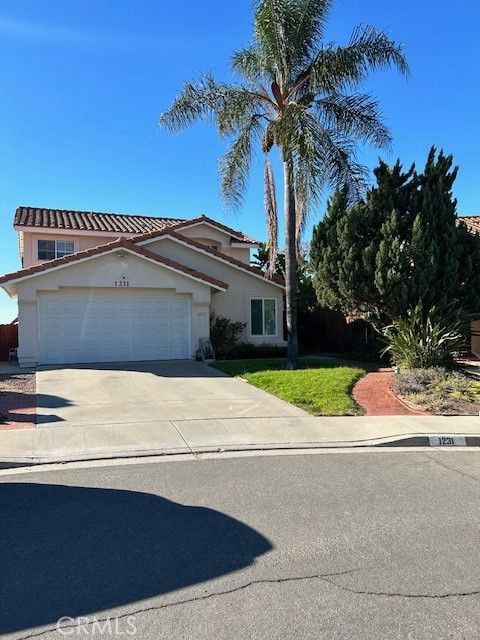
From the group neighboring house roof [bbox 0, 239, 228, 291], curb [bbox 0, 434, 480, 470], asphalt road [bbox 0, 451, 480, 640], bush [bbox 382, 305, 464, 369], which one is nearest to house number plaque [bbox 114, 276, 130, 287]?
neighboring house roof [bbox 0, 239, 228, 291]

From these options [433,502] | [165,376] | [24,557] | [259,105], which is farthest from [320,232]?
[24,557]

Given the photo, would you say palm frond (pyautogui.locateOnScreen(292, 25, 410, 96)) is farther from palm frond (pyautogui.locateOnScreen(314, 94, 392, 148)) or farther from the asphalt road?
the asphalt road

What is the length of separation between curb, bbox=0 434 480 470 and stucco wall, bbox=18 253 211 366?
11126 millimetres

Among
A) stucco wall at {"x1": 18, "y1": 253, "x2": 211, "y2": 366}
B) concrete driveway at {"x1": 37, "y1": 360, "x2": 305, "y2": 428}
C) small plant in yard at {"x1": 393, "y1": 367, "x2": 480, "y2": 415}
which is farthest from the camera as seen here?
stucco wall at {"x1": 18, "y1": 253, "x2": 211, "y2": 366}

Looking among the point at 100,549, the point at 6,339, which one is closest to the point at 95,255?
the point at 6,339

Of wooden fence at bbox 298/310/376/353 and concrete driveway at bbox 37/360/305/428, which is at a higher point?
wooden fence at bbox 298/310/376/353

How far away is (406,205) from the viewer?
1627cm

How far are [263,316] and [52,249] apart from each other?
33.1 ft

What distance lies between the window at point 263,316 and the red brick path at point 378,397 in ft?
28.1

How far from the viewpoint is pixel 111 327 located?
60.4ft

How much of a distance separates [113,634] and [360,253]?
14287 mm

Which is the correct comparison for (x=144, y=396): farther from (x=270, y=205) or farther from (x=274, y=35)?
(x=274, y=35)

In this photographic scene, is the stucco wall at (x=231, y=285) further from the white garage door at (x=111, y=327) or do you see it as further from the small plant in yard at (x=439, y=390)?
the small plant in yard at (x=439, y=390)

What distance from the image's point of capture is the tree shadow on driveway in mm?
3506
